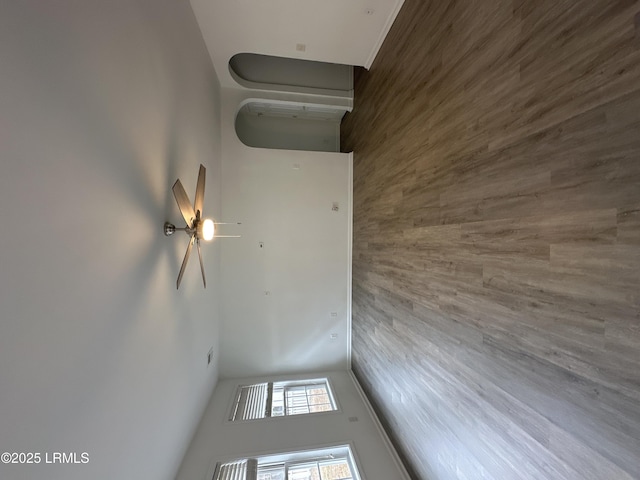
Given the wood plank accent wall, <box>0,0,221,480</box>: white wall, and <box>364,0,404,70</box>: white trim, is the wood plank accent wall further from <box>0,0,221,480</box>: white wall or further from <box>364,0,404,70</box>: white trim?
<box>0,0,221,480</box>: white wall

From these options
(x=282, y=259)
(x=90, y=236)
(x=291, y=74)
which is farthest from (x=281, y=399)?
(x=291, y=74)

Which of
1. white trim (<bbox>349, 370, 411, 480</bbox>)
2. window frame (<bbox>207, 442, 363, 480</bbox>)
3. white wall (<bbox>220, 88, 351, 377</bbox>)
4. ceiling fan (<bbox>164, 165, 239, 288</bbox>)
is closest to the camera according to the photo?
ceiling fan (<bbox>164, 165, 239, 288</bbox>)

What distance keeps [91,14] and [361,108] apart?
3.18m

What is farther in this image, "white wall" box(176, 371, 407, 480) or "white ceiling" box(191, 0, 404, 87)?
"white ceiling" box(191, 0, 404, 87)

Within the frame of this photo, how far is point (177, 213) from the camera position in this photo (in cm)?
221

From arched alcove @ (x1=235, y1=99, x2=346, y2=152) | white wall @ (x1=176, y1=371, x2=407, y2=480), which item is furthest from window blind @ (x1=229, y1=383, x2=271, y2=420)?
arched alcove @ (x1=235, y1=99, x2=346, y2=152)

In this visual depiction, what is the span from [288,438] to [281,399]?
818 mm

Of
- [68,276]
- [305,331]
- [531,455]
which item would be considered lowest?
[305,331]

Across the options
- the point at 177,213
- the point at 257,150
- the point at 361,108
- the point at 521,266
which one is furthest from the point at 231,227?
the point at 521,266

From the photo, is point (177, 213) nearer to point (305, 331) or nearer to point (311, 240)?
point (311, 240)

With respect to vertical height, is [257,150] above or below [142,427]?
above

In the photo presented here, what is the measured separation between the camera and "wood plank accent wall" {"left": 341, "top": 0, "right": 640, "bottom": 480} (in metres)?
0.90

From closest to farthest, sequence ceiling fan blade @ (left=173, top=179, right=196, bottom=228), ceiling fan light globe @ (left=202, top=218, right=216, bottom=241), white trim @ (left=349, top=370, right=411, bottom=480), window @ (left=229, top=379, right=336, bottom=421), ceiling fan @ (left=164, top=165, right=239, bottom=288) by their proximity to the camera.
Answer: ceiling fan blade @ (left=173, top=179, right=196, bottom=228)
ceiling fan @ (left=164, top=165, right=239, bottom=288)
ceiling fan light globe @ (left=202, top=218, right=216, bottom=241)
white trim @ (left=349, top=370, right=411, bottom=480)
window @ (left=229, top=379, right=336, bottom=421)

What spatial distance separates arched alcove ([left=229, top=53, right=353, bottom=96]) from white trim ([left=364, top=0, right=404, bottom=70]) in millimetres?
908
